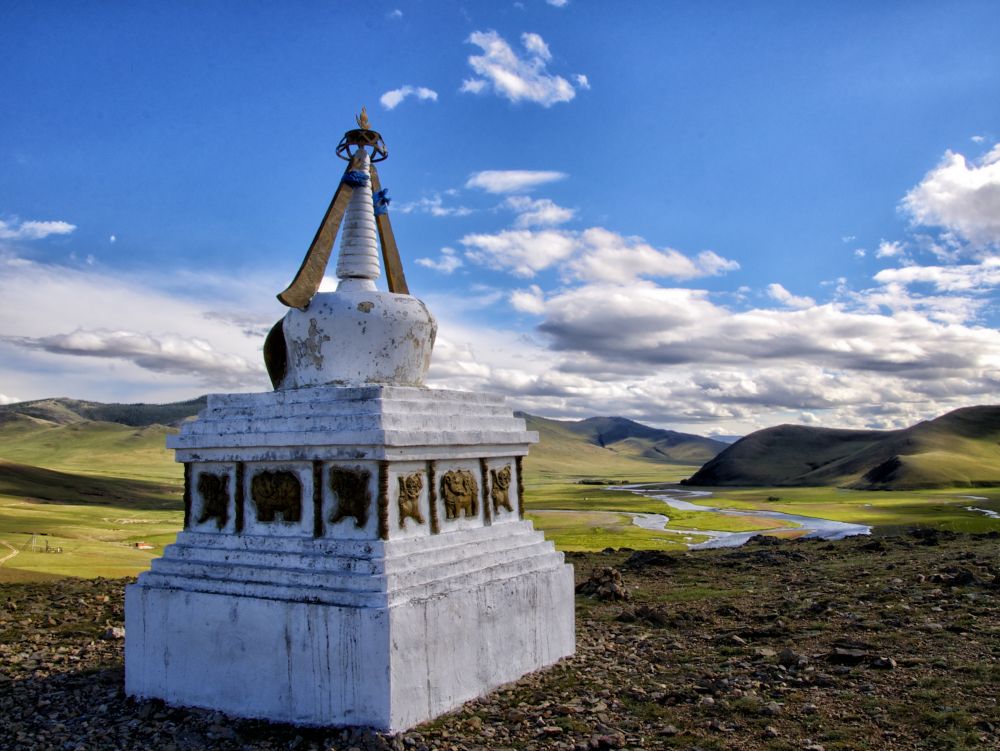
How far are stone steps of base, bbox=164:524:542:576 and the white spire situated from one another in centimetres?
416

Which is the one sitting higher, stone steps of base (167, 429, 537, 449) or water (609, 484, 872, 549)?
stone steps of base (167, 429, 537, 449)

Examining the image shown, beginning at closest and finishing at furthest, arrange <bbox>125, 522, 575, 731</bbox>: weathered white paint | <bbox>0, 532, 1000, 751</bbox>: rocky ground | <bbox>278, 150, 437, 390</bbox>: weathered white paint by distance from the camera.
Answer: <bbox>0, 532, 1000, 751</bbox>: rocky ground → <bbox>125, 522, 575, 731</bbox>: weathered white paint → <bbox>278, 150, 437, 390</bbox>: weathered white paint

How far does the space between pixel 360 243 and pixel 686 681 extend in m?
7.84

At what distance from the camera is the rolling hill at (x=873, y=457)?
10094 cm

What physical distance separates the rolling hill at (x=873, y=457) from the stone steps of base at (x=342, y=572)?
9708cm

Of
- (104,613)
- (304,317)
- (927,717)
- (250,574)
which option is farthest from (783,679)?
(104,613)

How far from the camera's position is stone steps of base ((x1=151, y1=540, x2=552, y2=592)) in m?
9.43

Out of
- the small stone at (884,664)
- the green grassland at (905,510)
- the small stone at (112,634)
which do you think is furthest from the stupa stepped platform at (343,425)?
the green grassland at (905,510)

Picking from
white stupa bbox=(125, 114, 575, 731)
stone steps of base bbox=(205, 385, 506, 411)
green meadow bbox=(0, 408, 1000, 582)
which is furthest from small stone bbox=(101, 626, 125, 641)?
green meadow bbox=(0, 408, 1000, 582)

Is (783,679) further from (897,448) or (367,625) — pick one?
(897,448)

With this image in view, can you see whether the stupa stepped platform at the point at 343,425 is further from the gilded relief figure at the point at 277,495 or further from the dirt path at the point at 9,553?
the dirt path at the point at 9,553

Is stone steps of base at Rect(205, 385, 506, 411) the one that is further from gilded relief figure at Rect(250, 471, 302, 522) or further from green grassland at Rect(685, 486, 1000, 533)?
green grassland at Rect(685, 486, 1000, 533)

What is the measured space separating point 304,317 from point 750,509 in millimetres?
62593

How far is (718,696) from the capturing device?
9.89 metres
